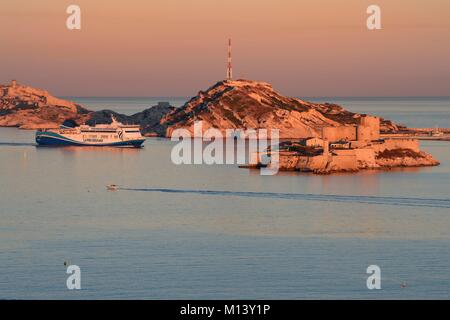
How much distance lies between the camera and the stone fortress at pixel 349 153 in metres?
79.1

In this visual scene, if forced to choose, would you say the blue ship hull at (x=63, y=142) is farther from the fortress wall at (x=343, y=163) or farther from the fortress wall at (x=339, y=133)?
the fortress wall at (x=343, y=163)

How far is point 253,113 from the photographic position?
135 meters

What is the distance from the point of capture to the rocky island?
81.7 m

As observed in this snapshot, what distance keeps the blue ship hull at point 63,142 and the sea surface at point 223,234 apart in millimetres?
34531

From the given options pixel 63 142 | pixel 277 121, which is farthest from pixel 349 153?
pixel 277 121

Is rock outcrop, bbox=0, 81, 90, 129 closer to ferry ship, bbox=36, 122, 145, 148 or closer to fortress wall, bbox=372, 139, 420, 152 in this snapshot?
ferry ship, bbox=36, 122, 145, 148

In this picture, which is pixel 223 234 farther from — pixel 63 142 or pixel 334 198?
→ pixel 63 142

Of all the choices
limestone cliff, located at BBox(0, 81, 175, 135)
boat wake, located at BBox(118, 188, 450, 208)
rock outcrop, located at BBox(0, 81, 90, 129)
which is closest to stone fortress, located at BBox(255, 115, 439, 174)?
boat wake, located at BBox(118, 188, 450, 208)

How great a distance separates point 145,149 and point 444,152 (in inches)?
1079

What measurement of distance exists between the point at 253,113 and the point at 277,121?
5.50m

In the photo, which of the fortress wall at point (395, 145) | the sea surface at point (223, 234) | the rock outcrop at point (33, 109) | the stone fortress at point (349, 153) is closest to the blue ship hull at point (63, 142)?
the stone fortress at point (349, 153)
